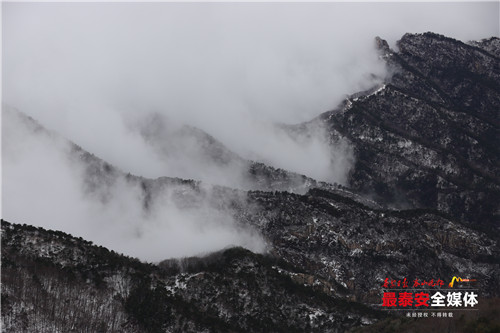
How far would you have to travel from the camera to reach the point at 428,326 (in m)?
199

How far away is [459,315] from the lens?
19825 cm

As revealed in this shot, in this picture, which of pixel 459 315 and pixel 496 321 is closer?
pixel 496 321

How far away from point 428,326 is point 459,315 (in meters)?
9.72

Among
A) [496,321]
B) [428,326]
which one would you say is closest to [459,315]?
[428,326]

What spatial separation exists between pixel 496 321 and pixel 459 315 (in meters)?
32.0

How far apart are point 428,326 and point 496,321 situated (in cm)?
3441

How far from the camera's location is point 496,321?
167 metres

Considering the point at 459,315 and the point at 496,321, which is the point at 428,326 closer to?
the point at 459,315

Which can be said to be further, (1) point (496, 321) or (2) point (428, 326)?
(2) point (428, 326)
